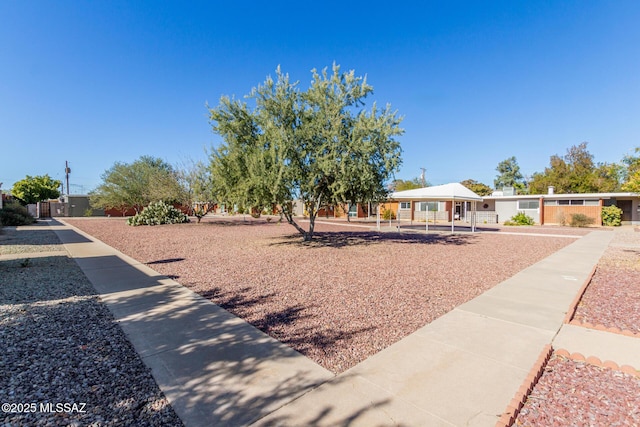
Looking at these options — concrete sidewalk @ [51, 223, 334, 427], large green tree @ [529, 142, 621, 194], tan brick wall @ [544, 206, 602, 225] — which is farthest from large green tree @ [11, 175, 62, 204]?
large green tree @ [529, 142, 621, 194]

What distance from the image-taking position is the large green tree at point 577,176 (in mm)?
38656

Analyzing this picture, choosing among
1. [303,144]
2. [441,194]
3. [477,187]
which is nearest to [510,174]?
[477,187]

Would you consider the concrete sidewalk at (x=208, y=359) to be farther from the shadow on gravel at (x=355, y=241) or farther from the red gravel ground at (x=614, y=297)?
the shadow on gravel at (x=355, y=241)

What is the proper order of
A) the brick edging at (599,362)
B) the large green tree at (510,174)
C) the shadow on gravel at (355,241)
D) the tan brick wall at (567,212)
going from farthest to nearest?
the large green tree at (510,174)
the tan brick wall at (567,212)
the shadow on gravel at (355,241)
the brick edging at (599,362)

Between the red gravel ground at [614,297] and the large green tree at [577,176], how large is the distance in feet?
128

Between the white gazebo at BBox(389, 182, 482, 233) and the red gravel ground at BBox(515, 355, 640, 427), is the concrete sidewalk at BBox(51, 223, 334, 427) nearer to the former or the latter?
the red gravel ground at BBox(515, 355, 640, 427)

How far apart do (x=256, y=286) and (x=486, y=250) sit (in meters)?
9.58

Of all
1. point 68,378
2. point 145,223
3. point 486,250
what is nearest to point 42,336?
point 68,378

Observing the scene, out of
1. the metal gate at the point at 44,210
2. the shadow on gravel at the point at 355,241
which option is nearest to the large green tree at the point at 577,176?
the shadow on gravel at the point at 355,241

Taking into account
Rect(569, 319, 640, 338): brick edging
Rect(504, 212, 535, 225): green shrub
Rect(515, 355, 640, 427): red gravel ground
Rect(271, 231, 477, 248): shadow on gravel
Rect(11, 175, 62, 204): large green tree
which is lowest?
Rect(515, 355, 640, 427): red gravel ground

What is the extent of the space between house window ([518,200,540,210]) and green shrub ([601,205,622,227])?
4.80m

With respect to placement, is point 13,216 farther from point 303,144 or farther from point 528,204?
point 528,204

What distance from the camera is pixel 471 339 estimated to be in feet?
12.9

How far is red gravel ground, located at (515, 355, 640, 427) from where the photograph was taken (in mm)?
2521
